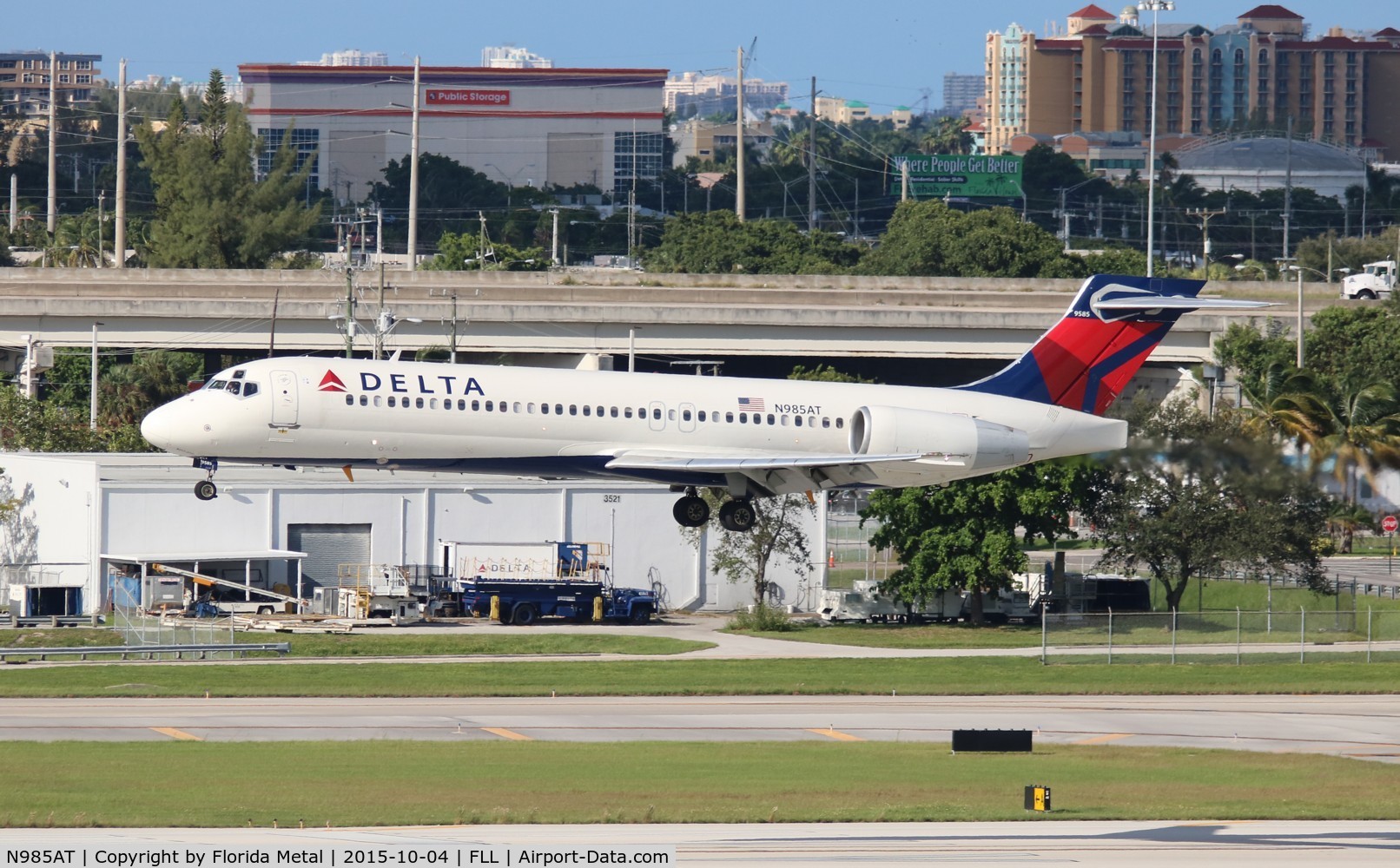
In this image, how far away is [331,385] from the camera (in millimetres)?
43000

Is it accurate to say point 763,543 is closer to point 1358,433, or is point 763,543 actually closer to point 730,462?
point 730,462

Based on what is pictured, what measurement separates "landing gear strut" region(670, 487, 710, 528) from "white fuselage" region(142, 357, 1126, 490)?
768 mm

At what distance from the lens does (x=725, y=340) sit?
9750 cm

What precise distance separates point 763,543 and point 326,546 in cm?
1852

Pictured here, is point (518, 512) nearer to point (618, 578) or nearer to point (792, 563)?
point (618, 578)

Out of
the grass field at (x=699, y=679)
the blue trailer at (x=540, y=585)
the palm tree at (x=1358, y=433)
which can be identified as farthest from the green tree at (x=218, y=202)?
the palm tree at (x=1358, y=433)

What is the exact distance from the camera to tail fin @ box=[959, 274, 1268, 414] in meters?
49.7

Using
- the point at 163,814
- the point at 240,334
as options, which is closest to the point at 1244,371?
the point at 240,334

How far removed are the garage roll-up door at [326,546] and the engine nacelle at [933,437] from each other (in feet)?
118

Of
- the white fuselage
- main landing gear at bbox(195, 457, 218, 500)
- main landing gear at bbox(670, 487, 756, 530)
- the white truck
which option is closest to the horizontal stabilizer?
the white fuselage

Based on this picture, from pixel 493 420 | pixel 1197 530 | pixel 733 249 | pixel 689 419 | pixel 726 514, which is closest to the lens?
pixel 493 420

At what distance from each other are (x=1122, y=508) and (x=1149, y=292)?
25.9 m

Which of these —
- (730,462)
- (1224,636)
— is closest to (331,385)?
(730,462)

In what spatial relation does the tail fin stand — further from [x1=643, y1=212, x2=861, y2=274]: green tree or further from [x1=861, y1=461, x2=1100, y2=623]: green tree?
[x1=643, y1=212, x2=861, y2=274]: green tree
